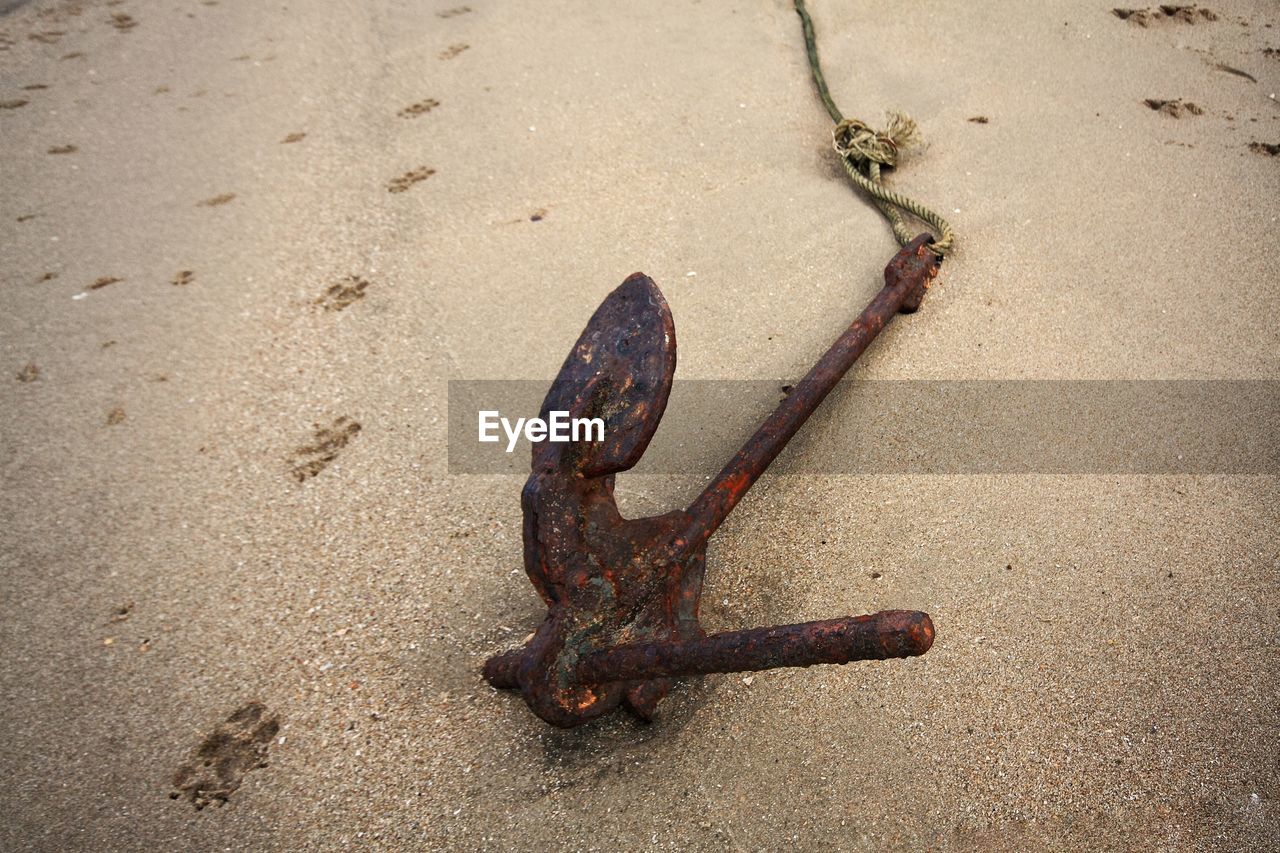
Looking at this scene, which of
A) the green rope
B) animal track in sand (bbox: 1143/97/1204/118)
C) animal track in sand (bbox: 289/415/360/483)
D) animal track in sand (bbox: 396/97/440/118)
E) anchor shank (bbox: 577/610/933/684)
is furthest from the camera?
animal track in sand (bbox: 396/97/440/118)

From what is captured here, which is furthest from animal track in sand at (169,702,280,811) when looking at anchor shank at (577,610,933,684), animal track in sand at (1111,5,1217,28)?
animal track in sand at (1111,5,1217,28)

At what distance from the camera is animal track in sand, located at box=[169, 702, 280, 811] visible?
5.37 feet

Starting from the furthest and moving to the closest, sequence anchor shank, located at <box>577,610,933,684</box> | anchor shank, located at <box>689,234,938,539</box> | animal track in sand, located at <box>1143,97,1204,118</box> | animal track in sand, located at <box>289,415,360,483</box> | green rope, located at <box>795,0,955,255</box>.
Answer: animal track in sand, located at <box>1143,97,1204,118</box>, green rope, located at <box>795,0,955,255</box>, animal track in sand, located at <box>289,415,360,483</box>, anchor shank, located at <box>689,234,938,539</box>, anchor shank, located at <box>577,610,933,684</box>

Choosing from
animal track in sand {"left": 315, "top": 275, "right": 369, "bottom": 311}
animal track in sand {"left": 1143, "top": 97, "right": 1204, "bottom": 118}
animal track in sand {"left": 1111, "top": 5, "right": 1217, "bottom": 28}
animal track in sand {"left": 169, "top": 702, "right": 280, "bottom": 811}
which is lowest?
animal track in sand {"left": 169, "top": 702, "right": 280, "bottom": 811}

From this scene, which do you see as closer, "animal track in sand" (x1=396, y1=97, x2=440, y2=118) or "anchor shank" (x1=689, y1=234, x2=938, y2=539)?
"anchor shank" (x1=689, y1=234, x2=938, y2=539)

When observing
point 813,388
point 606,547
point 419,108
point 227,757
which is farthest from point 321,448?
point 419,108

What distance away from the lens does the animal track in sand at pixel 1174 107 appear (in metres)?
3.14

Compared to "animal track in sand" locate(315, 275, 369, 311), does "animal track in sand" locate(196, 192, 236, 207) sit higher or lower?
higher

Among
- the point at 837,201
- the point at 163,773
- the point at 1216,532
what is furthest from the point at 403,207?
the point at 1216,532

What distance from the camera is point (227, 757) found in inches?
66.6

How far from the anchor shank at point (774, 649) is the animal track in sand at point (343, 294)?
5.55 ft

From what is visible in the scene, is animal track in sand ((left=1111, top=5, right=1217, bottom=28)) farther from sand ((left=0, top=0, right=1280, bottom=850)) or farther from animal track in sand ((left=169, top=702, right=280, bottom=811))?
animal track in sand ((left=169, top=702, right=280, bottom=811))

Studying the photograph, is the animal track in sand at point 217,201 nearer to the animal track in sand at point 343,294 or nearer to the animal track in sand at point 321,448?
the animal track in sand at point 343,294

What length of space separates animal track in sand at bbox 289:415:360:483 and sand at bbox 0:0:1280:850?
0.04 ft
